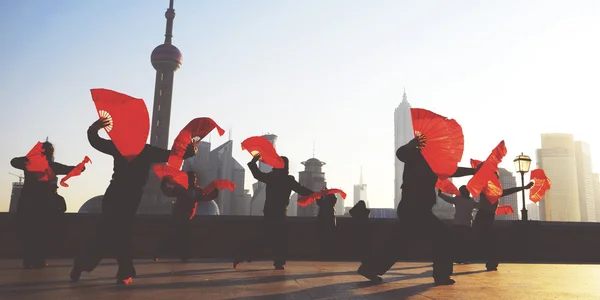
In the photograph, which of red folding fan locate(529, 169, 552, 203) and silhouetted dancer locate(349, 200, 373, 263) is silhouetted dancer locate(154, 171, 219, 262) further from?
red folding fan locate(529, 169, 552, 203)

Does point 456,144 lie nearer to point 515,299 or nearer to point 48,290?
point 515,299

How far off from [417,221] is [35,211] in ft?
20.0

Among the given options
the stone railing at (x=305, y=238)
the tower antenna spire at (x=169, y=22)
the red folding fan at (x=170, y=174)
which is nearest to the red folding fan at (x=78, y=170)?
the red folding fan at (x=170, y=174)

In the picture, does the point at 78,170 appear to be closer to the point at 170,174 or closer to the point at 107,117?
the point at 170,174

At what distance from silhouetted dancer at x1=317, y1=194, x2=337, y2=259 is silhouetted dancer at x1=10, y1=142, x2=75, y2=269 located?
187 inches

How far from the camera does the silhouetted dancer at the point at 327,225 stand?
9.98 m

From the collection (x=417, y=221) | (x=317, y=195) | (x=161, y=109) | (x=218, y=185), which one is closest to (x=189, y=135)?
(x=317, y=195)

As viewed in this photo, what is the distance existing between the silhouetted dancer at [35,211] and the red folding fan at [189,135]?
235cm

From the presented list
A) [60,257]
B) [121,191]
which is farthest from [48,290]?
[60,257]

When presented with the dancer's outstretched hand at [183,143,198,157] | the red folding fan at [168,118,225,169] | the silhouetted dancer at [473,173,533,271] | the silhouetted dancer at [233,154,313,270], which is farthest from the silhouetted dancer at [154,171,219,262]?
the silhouetted dancer at [473,173,533,271]

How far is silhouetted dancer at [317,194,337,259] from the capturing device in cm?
998

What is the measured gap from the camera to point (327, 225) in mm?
10875

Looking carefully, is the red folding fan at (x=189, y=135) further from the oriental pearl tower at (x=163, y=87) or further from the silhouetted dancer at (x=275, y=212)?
the oriental pearl tower at (x=163, y=87)

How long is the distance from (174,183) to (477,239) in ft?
20.0
